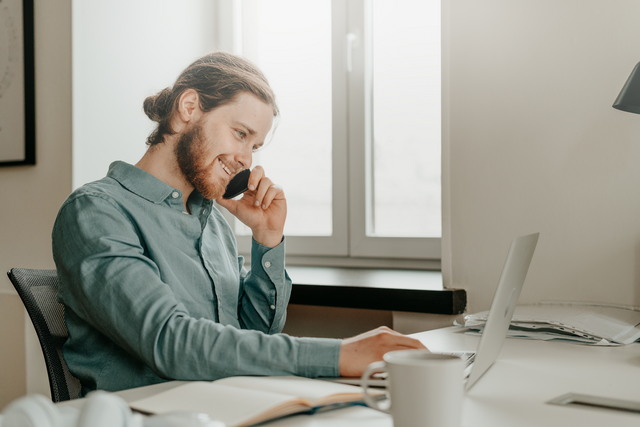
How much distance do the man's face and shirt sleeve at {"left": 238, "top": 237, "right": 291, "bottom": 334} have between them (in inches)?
7.4

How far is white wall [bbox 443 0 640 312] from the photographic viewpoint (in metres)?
1.31

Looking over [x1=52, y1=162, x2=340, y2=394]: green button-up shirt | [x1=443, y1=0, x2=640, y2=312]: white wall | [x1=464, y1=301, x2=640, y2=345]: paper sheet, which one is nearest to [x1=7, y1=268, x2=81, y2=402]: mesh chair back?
[x1=52, y1=162, x2=340, y2=394]: green button-up shirt

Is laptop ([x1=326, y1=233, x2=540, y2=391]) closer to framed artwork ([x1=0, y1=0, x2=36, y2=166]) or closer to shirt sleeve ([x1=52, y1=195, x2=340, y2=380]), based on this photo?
shirt sleeve ([x1=52, y1=195, x2=340, y2=380])

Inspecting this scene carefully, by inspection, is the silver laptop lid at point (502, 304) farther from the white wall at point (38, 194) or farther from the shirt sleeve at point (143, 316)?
the white wall at point (38, 194)

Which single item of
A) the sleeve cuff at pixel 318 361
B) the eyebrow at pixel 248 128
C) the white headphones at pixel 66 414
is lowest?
the sleeve cuff at pixel 318 361

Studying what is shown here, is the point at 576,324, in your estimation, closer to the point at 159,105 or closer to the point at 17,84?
the point at 159,105

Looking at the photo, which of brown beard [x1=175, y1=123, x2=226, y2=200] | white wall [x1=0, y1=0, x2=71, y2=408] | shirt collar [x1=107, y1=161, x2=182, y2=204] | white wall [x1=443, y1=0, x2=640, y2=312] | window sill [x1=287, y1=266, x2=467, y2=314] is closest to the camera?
shirt collar [x1=107, y1=161, x2=182, y2=204]

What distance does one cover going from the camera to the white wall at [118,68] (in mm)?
1888

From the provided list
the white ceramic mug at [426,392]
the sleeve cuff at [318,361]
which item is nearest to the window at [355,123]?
the sleeve cuff at [318,361]

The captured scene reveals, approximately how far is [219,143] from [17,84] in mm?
1141

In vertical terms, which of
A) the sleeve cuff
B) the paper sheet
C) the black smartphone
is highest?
the black smartphone

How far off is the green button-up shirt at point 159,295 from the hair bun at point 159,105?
21 centimetres

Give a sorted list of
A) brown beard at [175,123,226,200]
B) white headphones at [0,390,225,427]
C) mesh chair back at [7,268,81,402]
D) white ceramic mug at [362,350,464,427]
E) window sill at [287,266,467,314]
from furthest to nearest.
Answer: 1. window sill at [287,266,467,314]
2. brown beard at [175,123,226,200]
3. mesh chair back at [7,268,81,402]
4. white ceramic mug at [362,350,464,427]
5. white headphones at [0,390,225,427]

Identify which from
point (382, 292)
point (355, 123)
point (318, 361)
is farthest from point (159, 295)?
point (355, 123)
